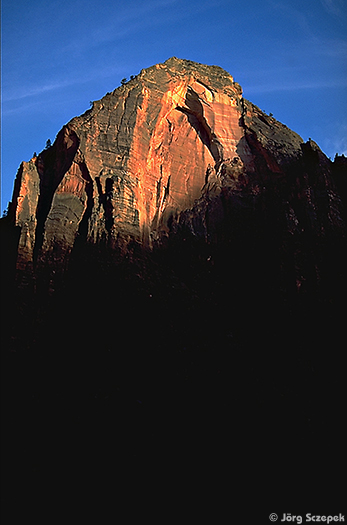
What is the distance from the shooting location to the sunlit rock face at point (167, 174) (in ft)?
92.7

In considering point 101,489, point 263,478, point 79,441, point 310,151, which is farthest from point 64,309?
point 310,151

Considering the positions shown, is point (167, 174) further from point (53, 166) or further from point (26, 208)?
point (26, 208)

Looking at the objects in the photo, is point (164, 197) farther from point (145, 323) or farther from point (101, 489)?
point (101, 489)

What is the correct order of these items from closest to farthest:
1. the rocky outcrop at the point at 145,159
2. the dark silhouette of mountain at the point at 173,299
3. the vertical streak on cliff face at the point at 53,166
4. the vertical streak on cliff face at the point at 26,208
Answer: the dark silhouette of mountain at the point at 173,299, the vertical streak on cliff face at the point at 26,208, the rocky outcrop at the point at 145,159, the vertical streak on cliff face at the point at 53,166

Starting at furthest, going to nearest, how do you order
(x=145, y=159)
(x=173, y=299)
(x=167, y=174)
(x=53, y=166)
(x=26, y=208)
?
(x=167, y=174) → (x=53, y=166) → (x=145, y=159) → (x=26, y=208) → (x=173, y=299)

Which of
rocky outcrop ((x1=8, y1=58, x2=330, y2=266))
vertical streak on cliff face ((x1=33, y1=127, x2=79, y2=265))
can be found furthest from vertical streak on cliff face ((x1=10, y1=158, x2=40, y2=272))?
vertical streak on cliff face ((x1=33, y1=127, x2=79, y2=265))

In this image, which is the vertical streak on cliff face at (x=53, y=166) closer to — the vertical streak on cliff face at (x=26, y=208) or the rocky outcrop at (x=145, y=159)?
the rocky outcrop at (x=145, y=159)

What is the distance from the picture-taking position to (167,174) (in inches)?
1268

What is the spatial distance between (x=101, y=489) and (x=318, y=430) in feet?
32.6

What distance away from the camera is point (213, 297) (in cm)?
2867

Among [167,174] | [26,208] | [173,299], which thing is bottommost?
[173,299]

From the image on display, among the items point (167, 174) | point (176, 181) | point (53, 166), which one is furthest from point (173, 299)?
point (53, 166)

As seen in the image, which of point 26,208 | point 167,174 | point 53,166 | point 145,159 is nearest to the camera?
point 26,208

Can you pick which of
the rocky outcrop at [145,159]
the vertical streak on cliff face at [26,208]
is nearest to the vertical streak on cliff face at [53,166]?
the rocky outcrop at [145,159]
